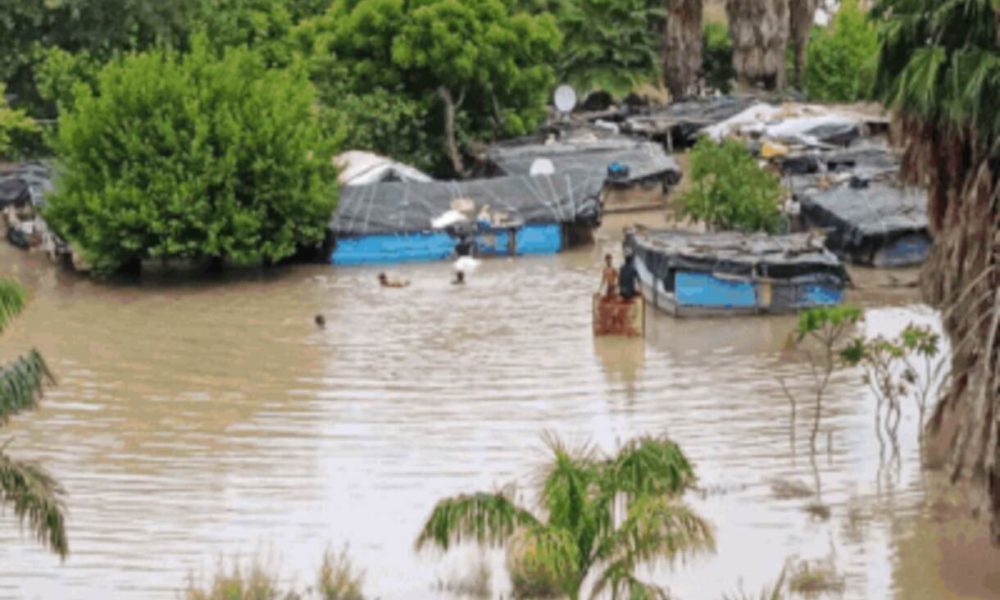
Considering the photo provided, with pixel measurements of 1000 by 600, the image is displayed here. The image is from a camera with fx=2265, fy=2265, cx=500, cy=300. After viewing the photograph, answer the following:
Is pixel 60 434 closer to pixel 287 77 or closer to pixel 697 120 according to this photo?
pixel 287 77

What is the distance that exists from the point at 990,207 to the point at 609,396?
33.0 ft

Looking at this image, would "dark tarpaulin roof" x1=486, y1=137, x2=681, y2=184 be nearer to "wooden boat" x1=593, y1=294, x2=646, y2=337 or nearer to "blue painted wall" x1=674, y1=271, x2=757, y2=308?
"blue painted wall" x1=674, y1=271, x2=757, y2=308

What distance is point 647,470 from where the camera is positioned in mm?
16328

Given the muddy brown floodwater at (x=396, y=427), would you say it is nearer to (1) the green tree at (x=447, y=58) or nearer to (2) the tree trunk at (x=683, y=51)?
(1) the green tree at (x=447, y=58)

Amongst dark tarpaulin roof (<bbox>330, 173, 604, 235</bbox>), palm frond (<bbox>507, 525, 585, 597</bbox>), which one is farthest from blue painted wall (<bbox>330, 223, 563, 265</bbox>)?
palm frond (<bbox>507, 525, 585, 597</bbox>)

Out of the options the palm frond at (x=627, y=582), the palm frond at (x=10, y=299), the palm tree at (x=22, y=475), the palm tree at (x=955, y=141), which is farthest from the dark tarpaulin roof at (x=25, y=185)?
the palm frond at (x=627, y=582)

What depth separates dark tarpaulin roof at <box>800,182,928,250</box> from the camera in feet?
124

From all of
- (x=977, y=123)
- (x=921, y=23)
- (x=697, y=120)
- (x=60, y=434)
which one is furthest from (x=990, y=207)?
(x=697, y=120)

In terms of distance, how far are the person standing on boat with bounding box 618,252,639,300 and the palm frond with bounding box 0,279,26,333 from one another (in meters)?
16.8

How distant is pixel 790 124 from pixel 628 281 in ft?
62.0

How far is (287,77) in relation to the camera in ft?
136

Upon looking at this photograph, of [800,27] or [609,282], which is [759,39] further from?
[609,282]

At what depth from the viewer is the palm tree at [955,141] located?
18.7 meters

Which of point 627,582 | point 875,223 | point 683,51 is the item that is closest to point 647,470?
point 627,582
